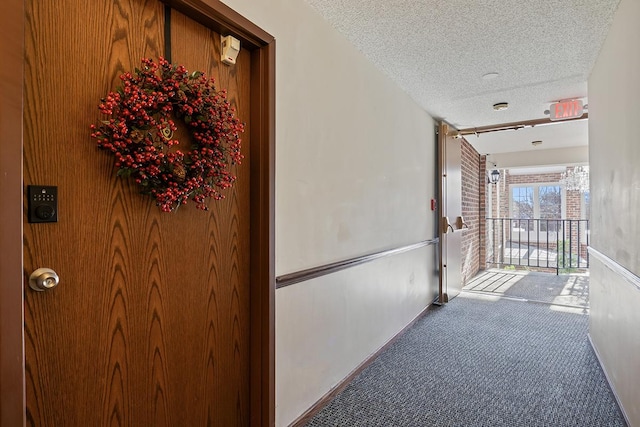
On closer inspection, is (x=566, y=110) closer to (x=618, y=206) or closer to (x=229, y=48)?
(x=618, y=206)

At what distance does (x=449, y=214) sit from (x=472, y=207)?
2118mm

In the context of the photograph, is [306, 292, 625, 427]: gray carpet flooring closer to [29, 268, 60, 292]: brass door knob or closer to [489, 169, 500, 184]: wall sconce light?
[29, 268, 60, 292]: brass door knob

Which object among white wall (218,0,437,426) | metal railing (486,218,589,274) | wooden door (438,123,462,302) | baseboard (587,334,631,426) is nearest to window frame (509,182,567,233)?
metal railing (486,218,589,274)

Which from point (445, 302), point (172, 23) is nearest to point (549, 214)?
point (445, 302)

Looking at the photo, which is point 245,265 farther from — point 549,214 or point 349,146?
point 549,214

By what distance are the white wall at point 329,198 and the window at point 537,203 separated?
312 inches

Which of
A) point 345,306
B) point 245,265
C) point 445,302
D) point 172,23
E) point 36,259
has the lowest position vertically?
point 445,302

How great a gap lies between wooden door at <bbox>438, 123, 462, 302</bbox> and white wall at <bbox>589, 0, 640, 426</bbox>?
158 centimetres

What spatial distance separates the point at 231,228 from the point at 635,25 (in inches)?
83.0

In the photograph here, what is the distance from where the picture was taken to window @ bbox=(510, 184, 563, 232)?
9.30m

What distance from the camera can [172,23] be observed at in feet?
4.26

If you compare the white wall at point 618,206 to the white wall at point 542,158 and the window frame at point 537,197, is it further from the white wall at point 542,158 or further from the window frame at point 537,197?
the window frame at point 537,197

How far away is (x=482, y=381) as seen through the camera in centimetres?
229

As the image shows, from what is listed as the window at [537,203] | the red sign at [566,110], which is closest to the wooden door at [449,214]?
the red sign at [566,110]
